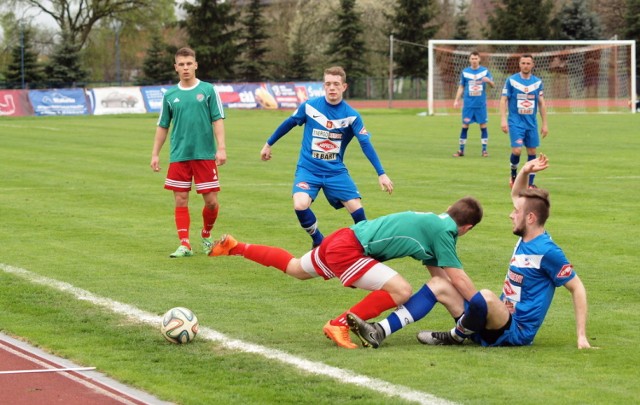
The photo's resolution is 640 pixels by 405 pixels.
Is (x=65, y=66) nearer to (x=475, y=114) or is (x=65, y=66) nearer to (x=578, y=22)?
(x=578, y=22)

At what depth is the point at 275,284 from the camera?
9203 millimetres

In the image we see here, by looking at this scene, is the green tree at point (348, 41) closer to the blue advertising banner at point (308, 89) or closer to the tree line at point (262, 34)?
the tree line at point (262, 34)

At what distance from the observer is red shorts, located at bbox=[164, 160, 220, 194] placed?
10875 mm

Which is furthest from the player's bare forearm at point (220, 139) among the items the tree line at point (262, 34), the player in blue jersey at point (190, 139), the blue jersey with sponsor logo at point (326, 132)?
the tree line at point (262, 34)

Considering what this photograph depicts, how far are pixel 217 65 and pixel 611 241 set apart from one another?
5811 centimetres

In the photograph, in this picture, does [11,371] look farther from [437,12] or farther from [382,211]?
[437,12]

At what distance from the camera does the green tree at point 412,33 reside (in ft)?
223

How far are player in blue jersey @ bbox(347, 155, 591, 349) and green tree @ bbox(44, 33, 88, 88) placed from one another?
52.1 metres

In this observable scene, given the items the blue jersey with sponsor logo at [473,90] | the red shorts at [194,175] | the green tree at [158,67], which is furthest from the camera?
the green tree at [158,67]

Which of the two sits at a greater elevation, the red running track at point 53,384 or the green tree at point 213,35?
the green tree at point 213,35

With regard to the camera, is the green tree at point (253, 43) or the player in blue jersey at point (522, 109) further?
the green tree at point (253, 43)

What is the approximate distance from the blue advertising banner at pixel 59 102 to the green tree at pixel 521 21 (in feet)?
102

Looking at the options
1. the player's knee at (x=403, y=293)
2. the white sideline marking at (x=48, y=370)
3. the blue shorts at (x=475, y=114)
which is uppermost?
the blue shorts at (x=475, y=114)

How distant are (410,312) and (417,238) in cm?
48
